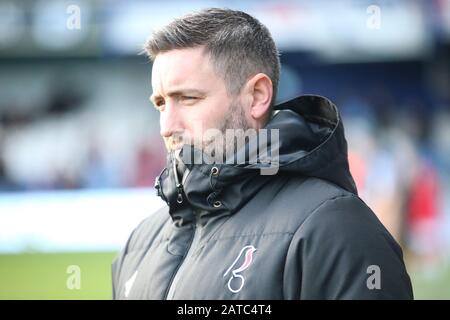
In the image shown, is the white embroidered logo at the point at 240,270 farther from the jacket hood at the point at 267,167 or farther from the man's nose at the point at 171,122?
the man's nose at the point at 171,122

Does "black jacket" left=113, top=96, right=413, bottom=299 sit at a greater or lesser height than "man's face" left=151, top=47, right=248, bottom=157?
lesser

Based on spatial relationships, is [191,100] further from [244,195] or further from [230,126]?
[244,195]

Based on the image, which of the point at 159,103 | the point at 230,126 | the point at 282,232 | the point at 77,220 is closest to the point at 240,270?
the point at 282,232

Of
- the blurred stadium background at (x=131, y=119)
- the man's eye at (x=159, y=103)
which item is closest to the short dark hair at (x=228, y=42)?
the man's eye at (x=159, y=103)

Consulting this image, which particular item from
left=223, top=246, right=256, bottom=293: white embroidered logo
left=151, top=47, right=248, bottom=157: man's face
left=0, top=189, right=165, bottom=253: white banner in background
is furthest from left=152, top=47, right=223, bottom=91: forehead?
left=0, top=189, right=165, bottom=253: white banner in background

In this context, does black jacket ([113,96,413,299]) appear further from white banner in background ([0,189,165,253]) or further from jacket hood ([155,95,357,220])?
white banner in background ([0,189,165,253])

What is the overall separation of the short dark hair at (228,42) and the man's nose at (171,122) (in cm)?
18

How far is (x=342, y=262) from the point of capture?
186cm

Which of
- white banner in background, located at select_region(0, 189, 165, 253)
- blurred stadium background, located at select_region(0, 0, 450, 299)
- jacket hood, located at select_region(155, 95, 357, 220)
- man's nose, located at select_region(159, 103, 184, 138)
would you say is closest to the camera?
jacket hood, located at select_region(155, 95, 357, 220)

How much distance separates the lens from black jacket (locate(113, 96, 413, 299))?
1871mm

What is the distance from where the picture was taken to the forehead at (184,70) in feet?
7.26

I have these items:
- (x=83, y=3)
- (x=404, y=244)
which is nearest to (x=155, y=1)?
(x=83, y=3)
